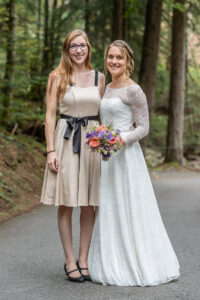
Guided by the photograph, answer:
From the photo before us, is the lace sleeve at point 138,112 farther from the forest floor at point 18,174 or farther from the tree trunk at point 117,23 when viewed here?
the tree trunk at point 117,23

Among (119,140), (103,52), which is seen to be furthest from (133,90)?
(103,52)

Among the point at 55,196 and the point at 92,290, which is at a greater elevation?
the point at 55,196

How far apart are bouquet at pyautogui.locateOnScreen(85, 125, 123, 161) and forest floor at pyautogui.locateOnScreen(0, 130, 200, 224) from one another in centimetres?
407

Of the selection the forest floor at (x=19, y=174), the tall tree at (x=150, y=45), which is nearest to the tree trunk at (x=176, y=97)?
the tall tree at (x=150, y=45)

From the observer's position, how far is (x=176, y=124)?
20.5 meters

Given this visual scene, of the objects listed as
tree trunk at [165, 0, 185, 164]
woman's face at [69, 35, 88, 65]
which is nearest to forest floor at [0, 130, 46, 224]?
woman's face at [69, 35, 88, 65]

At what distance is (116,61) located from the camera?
5035mm

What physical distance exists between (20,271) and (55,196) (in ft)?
3.38

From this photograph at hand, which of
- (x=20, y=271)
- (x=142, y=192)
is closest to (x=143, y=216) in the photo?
(x=142, y=192)

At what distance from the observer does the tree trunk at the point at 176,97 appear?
792 inches

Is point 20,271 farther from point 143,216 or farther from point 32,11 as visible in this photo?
point 32,11

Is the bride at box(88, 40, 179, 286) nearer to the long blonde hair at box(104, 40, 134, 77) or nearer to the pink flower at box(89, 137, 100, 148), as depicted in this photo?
the long blonde hair at box(104, 40, 134, 77)

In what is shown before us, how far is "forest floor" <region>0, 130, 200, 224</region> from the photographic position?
925 cm

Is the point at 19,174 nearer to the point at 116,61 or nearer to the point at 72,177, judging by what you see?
the point at 72,177
